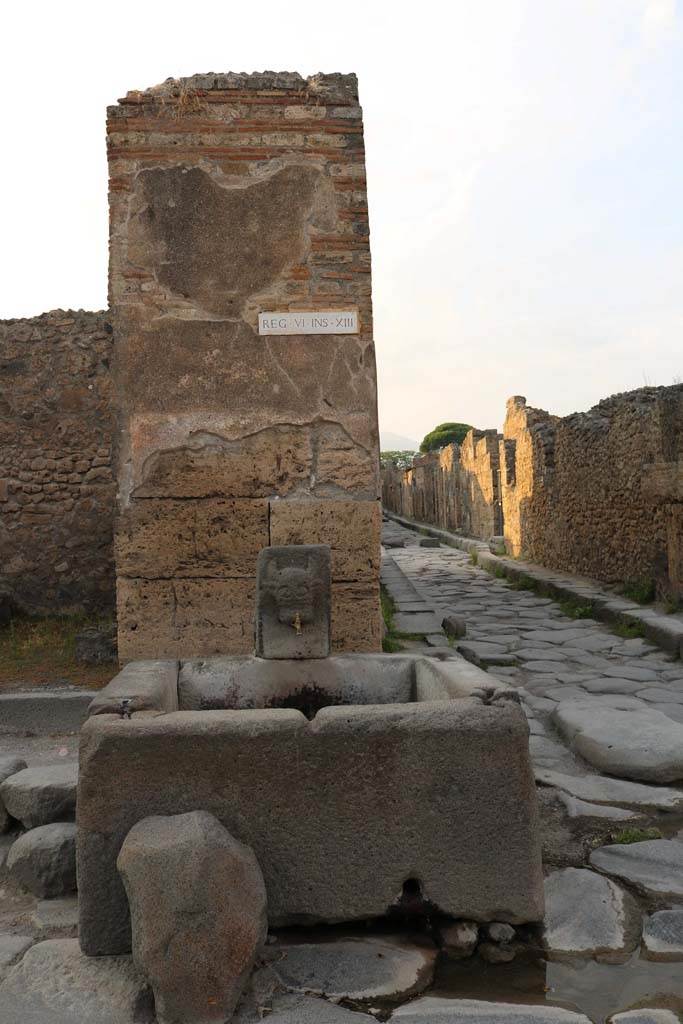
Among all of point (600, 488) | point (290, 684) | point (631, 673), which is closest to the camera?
point (290, 684)

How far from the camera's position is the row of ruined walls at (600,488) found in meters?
7.40

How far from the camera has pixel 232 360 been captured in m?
4.19

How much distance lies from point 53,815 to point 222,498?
1918 millimetres

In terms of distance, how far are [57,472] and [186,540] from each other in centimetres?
355

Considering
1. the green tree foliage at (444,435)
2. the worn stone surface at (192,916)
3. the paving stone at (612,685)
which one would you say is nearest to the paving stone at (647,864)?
the worn stone surface at (192,916)

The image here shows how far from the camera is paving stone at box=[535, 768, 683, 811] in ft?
9.89

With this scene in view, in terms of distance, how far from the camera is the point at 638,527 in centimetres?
807

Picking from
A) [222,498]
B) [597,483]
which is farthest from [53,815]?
[597,483]

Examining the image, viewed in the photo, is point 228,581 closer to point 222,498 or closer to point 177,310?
point 222,498

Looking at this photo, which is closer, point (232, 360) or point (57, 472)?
point (232, 360)

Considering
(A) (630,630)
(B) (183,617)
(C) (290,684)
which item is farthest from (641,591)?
(C) (290,684)

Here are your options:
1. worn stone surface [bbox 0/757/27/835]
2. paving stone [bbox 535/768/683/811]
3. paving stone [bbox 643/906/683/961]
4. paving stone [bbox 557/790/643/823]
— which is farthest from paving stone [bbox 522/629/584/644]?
worn stone surface [bbox 0/757/27/835]

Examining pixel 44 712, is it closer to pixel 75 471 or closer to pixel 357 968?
pixel 357 968

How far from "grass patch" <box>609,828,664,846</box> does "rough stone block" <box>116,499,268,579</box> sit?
2.26m
